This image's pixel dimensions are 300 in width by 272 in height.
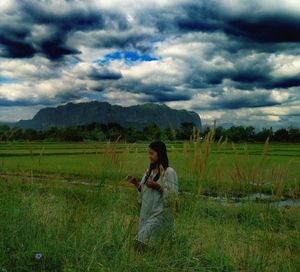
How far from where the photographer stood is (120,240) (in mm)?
3846

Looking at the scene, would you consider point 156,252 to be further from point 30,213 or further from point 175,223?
point 30,213

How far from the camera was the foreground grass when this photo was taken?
353 cm

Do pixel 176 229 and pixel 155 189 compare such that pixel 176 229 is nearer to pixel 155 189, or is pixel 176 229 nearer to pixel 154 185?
pixel 154 185

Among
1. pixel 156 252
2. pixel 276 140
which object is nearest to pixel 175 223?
pixel 156 252

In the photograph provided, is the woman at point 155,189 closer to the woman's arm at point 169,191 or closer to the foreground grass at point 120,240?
the woman's arm at point 169,191

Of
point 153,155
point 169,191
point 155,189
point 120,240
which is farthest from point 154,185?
point 120,240

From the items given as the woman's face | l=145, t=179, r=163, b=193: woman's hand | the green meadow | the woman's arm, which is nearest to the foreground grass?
the green meadow

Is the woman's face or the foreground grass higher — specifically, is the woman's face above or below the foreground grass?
above

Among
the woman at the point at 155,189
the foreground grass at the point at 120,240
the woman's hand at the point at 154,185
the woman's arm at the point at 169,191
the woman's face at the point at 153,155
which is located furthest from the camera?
the woman's face at the point at 153,155

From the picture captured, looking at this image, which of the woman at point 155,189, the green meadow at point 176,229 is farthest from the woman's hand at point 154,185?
the green meadow at point 176,229

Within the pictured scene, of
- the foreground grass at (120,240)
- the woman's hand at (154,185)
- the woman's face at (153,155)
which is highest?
the woman's face at (153,155)

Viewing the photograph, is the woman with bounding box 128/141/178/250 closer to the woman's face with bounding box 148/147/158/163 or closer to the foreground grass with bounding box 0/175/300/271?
the woman's face with bounding box 148/147/158/163

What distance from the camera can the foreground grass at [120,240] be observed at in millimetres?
3531

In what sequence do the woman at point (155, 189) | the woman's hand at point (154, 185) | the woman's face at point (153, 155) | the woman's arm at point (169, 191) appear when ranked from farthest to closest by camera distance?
the woman's face at point (153, 155) → the woman's hand at point (154, 185) → the woman at point (155, 189) → the woman's arm at point (169, 191)
